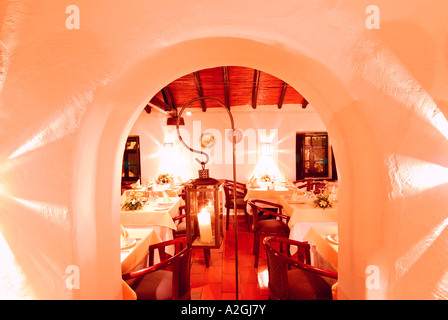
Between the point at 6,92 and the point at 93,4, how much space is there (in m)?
0.76

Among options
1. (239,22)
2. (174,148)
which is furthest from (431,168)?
(174,148)

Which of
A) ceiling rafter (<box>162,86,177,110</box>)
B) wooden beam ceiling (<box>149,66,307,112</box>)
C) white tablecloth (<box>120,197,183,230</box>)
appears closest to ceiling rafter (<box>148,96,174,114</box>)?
wooden beam ceiling (<box>149,66,307,112</box>)

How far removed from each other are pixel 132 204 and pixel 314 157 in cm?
616

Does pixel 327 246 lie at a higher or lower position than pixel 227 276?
Result: higher

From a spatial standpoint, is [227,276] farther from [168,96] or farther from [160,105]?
[168,96]

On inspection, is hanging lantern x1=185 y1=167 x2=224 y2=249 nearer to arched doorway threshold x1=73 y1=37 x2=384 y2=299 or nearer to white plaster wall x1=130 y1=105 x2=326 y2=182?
arched doorway threshold x1=73 y1=37 x2=384 y2=299

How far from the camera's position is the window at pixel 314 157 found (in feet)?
25.8

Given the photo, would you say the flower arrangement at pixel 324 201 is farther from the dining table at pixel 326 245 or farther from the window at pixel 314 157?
the window at pixel 314 157

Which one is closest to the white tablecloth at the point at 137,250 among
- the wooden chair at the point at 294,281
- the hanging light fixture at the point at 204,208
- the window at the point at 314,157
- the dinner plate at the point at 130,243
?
the dinner plate at the point at 130,243

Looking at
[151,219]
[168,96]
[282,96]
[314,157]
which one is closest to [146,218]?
[151,219]

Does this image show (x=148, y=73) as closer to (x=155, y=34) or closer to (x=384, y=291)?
(x=155, y=34)

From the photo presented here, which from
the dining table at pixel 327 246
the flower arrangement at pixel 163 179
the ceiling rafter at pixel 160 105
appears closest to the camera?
the dining table at pixel 327 246

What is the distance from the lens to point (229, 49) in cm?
155

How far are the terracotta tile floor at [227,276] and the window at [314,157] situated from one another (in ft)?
13.2
